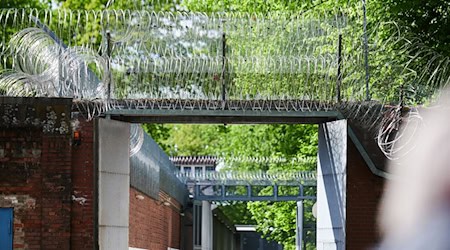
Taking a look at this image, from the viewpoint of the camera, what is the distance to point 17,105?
64.8 ft

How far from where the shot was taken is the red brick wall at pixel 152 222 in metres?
27.6

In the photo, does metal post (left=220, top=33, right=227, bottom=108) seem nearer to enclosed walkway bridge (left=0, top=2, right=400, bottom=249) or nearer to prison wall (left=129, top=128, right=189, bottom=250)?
enclosed walkway bridge (left=0, top=2, right=400, bottom=249)

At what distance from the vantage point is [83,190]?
65.5 feet

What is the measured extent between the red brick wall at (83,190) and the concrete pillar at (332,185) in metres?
3.94

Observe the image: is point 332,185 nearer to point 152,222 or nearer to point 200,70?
point 200,70

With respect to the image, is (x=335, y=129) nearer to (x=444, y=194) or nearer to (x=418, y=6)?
(x=444, y=194)

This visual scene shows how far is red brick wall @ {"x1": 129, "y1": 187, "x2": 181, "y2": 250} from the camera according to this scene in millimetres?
27641

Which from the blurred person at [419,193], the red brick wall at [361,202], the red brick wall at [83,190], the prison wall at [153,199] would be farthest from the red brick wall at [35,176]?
the blurred person at [419,193]

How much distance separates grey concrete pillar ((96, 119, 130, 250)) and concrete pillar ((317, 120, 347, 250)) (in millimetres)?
3308

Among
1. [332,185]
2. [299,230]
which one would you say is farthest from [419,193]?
[299,230]

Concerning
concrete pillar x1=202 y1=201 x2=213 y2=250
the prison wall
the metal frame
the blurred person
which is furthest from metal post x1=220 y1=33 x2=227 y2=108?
concrete pillar x1=202 y1=201 x2=213 y2=250

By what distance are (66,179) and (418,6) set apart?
1217 centimetres

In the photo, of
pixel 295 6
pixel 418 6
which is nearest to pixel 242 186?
pixel 295 6

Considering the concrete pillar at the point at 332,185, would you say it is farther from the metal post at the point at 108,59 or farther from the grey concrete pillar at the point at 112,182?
the metal post at the point at 108,59
